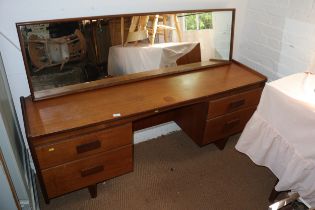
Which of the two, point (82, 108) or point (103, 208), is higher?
point (82, 108)

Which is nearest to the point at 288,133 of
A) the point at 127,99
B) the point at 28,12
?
the point at 127,99

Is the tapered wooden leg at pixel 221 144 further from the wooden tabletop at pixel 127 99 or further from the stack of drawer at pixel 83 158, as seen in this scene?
the stack of drawer at pixel 83 158

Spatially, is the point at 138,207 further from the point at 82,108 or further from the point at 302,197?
the point at 302,197

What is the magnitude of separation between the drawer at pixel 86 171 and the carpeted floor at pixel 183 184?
0.68ft

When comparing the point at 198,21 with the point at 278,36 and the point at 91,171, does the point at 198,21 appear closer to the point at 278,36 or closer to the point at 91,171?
the point at 278,36

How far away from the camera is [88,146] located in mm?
1233

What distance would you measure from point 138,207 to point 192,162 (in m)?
0.49

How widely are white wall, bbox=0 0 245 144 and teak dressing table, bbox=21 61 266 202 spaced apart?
13 centimetres

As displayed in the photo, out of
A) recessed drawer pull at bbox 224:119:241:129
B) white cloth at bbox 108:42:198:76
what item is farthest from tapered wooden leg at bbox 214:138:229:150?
white cloth at bbox 108:42:198:76

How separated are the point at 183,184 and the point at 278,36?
3.57 ft

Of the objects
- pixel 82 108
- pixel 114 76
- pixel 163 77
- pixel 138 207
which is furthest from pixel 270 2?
pixel 138 207

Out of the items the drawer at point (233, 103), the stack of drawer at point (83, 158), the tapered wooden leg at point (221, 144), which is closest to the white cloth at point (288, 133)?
the drawer at point (233, 103)

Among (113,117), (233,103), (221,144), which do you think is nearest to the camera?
(113,117)

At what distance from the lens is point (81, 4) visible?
131 centimetres
